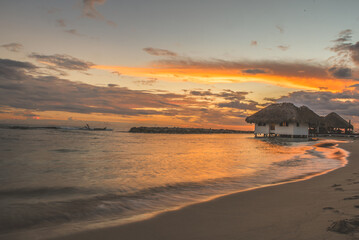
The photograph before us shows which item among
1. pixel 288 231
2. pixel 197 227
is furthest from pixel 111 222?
pixel 288 231

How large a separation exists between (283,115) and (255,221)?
38212 millimetres

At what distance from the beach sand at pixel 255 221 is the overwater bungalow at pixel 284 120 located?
36307mm

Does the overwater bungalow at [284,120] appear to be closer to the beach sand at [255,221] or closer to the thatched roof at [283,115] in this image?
the thatched roof at [283,115]

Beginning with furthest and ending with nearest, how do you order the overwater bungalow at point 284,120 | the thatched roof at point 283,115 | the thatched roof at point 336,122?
the thatched roof at point 336,122 → the overwater bungalow at point 284,120 → the thatched roof at point 283,115

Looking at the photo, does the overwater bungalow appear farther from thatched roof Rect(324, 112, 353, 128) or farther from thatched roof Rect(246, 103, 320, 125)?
thatched roof Rect(324, 112, 353, 128)

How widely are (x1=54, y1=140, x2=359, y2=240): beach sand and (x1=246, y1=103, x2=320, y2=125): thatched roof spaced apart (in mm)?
36059

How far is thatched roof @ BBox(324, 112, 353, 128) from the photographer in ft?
164

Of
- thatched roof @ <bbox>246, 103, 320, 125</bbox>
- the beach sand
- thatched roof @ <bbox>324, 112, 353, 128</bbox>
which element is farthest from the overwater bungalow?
the beach sand

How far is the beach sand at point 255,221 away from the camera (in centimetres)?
288

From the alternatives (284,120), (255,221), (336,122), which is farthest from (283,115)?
(255,221)

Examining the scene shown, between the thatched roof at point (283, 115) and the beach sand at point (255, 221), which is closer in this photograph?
the beach sand at point (255, 221)

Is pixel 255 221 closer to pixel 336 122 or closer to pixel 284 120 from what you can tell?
pixel 284 120

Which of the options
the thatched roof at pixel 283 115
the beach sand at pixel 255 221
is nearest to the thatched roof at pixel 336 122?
the thatched roof at pixel 283 115

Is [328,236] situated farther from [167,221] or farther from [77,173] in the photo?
[77,173]
